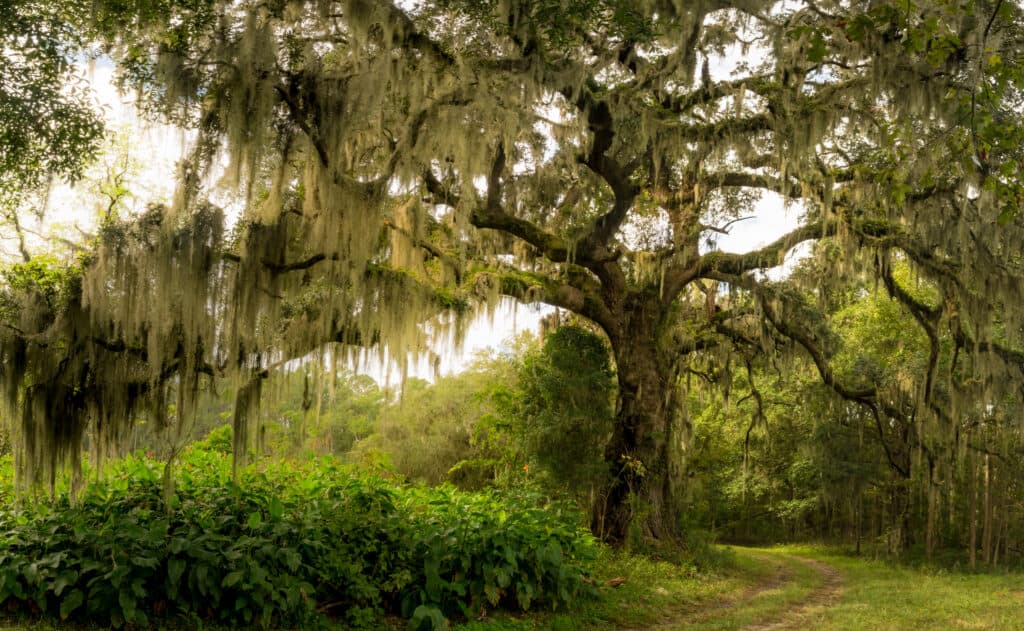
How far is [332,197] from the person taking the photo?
785 cm

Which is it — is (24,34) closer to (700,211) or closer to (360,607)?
(360,607)

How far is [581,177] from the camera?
1284 centimetres

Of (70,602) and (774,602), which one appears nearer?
(70,602)

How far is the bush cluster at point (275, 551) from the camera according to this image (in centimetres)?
576

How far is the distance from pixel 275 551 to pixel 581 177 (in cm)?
851

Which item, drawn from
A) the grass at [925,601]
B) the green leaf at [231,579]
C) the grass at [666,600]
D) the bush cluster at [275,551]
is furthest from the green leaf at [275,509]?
the grass at [925,601]

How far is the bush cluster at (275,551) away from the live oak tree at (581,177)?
0.95 m

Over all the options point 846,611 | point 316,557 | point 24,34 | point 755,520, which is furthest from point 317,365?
point 755,520

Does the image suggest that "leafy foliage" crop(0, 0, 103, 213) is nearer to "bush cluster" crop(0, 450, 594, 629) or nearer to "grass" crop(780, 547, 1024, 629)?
"bush cluster" crop(0, 450, 594, 629)

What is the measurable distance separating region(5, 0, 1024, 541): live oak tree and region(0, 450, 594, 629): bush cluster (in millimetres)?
947

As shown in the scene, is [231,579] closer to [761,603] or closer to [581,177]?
[761,603]

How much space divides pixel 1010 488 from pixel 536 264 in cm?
1692

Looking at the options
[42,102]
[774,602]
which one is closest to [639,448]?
[774,602]

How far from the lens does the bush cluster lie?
5.76 metres
